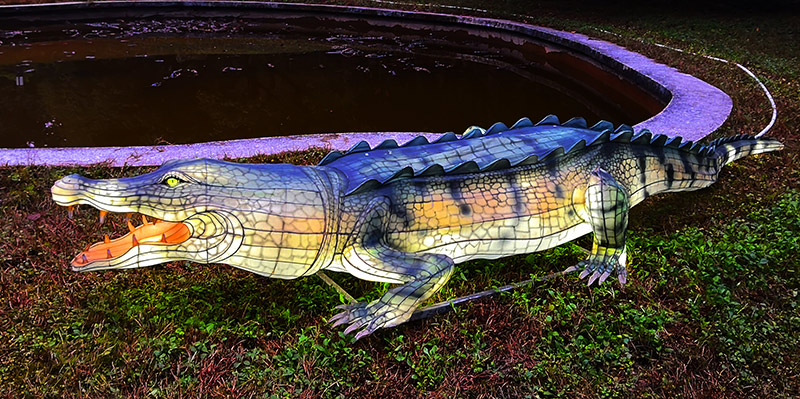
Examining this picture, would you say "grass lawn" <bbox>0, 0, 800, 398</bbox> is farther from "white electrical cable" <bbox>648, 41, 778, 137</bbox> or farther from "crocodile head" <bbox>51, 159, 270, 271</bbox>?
"white electrical cable" <bbox>648, 41, 778, 137</bbox>

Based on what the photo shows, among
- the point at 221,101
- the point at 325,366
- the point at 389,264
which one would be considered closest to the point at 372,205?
the point at 389,264

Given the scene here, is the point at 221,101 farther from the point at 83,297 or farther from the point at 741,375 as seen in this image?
the point at 741,375

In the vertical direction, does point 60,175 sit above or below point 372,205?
below

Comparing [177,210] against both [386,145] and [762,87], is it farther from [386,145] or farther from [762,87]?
[762,87]

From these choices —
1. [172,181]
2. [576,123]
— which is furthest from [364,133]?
[172,181]

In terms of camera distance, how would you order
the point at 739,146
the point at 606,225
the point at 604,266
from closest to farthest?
the point at 606,225, the point at 604,266, the point at 739,146

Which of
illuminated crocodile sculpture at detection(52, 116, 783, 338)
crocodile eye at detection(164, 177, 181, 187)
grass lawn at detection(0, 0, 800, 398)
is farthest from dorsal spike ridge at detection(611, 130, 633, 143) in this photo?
crocodile eye at detection(164, 177, 181, 187)

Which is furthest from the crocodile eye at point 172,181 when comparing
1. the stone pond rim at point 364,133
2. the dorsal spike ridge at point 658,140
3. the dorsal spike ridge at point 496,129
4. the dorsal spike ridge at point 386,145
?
the dorsal spike ridge at point 658,140
